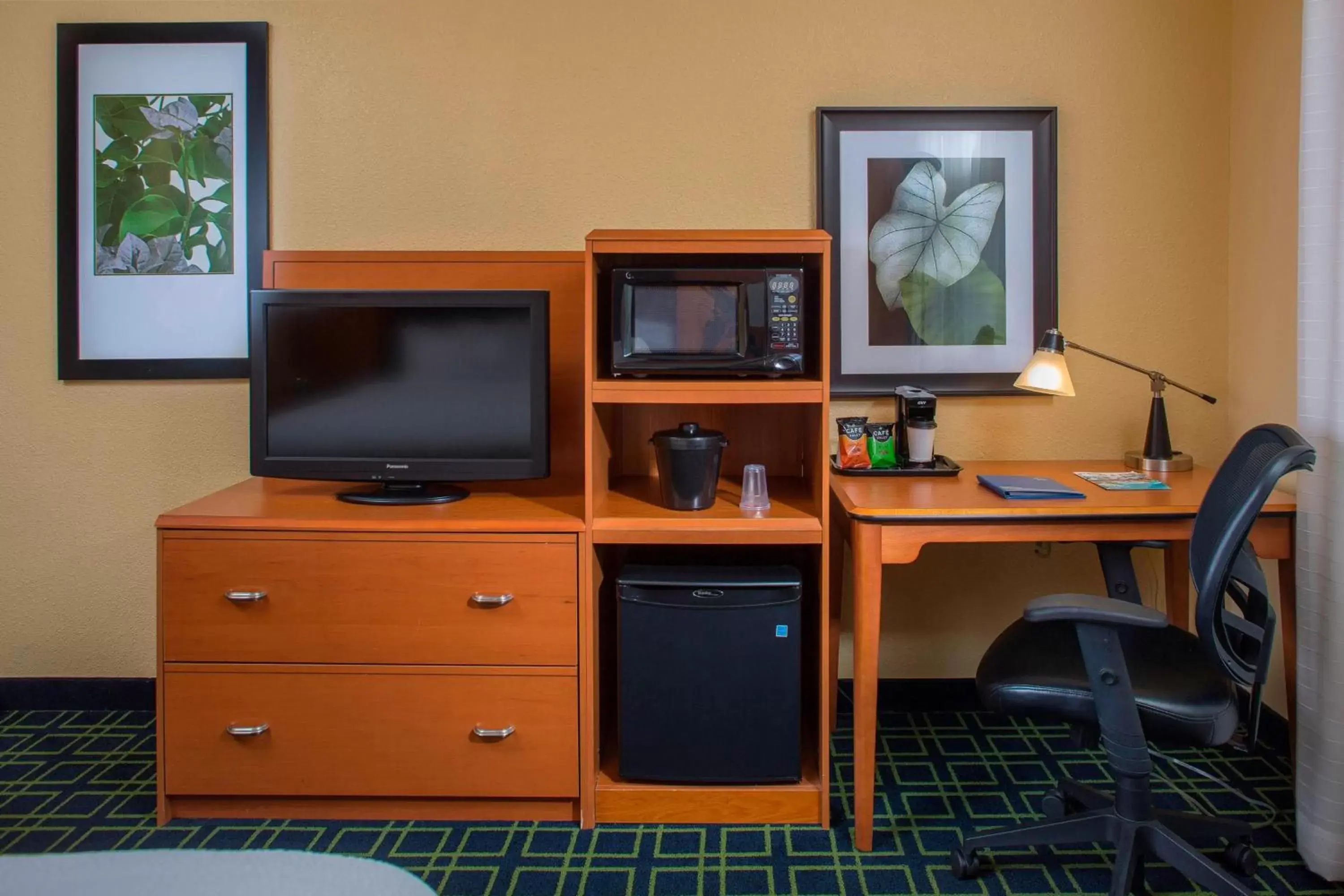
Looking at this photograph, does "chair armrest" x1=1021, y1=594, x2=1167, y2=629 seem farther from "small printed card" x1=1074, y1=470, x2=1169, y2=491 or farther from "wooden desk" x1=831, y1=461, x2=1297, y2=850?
"small printed card" x1=1074, y1=470, x2=1169, y2=491

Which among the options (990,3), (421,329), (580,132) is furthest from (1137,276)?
(421,329)

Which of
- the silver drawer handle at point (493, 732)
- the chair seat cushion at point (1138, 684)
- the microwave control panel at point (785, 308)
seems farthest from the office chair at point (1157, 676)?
the silver drawer handle at point (493, 732)

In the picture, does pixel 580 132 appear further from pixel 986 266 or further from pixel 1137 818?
pixel 1137 818

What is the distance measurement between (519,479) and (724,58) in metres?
1.34

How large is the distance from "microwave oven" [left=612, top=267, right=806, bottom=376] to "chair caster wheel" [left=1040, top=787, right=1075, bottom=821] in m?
1.11

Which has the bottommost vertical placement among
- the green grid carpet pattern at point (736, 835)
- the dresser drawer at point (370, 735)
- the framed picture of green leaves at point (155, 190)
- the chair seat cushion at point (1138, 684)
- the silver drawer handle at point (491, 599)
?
the green grid carpet pattern at point (736, 835)

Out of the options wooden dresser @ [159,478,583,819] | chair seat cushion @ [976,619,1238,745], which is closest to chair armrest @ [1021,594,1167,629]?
chair seat cushion @ [976,619,1238,745]

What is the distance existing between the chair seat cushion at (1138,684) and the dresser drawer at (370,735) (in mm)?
947

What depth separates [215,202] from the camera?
8.27 ft

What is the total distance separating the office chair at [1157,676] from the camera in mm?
1540

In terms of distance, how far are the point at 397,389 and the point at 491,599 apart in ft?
1.99

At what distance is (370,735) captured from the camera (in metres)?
2.01

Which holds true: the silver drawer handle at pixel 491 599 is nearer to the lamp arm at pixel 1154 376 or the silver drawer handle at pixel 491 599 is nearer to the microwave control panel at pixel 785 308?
the microwave control panel at pixel 785 308

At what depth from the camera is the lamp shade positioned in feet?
7.27
